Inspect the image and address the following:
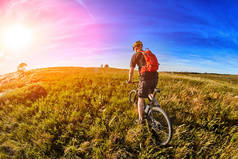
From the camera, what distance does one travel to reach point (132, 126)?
3.88 m

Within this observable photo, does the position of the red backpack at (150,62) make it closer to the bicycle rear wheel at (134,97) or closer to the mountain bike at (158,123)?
the mountain bike at (158,123)

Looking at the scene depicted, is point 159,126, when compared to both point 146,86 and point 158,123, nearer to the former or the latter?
point 158,123

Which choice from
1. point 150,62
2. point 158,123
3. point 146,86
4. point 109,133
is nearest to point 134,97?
point 146,86

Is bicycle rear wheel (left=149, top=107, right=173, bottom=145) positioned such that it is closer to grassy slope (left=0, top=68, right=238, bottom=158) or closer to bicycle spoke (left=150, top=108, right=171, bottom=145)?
bicycle spoke (left=150, top=108, right=171, bottom=145)

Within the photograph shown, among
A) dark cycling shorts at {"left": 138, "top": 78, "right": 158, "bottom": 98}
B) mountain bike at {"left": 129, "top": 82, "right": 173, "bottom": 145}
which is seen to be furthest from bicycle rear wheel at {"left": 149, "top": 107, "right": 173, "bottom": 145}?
dark cycling shorts at {"left": 138, "top": 78, "right": 158, "bottom": 98}

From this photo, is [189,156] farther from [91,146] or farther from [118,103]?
[118,103]

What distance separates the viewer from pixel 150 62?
358cm

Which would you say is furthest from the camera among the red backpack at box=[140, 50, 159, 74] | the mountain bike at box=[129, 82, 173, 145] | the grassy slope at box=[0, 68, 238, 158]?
the red backpack at box=[140, 50, 159, 74]

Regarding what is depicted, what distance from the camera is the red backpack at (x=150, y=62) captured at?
11.8 ft

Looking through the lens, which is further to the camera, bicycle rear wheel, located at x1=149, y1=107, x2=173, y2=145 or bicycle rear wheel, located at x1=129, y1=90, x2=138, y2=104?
bicycle rear wheel, located at x1=129, y1=90, x2=138, y2=104

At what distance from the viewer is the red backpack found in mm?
3588

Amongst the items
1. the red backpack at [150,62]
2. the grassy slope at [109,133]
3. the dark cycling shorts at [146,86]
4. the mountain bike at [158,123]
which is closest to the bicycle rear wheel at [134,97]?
the grassy slope at [109,133]

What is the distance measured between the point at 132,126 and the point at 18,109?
5.51 meters

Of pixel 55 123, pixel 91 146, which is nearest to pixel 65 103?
pixel 55 123
